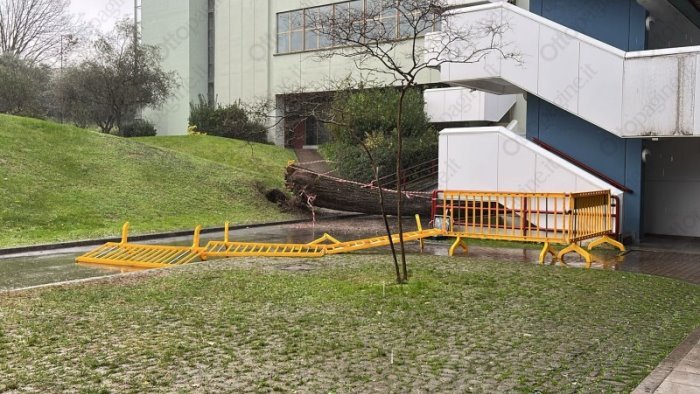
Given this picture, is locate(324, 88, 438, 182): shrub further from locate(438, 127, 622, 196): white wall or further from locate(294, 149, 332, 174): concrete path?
locate(438, 127, 622, 196): white wall

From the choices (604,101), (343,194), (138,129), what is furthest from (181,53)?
(604,101)

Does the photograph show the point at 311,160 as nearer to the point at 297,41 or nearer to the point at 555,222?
the point at 297,41

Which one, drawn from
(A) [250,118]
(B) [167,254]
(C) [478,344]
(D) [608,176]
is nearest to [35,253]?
(B) [167,254]

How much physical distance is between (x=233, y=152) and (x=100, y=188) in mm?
15861

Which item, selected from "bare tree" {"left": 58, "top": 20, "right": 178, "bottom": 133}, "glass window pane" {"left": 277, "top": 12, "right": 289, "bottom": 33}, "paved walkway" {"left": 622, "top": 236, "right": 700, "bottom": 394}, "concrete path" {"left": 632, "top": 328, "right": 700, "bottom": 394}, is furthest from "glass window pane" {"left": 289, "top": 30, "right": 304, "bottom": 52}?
"concrete path" {"left": 632, "top": 328, "right": 700, "bottom": 394}

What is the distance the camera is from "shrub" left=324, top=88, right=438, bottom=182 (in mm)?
28016

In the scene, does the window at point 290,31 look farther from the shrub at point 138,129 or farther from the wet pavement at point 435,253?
the wet pavement at point 435,253

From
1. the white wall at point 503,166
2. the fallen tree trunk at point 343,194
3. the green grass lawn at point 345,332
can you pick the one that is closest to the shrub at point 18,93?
the fallen tree trunk at point 343,194

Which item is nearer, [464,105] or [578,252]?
[578,252]

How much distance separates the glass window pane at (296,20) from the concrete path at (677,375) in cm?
4007

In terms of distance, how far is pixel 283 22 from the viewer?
4534cm

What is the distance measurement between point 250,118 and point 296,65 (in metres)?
4.79

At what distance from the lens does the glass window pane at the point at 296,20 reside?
143ft

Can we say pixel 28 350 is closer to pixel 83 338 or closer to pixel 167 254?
pixel 83 338
